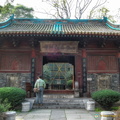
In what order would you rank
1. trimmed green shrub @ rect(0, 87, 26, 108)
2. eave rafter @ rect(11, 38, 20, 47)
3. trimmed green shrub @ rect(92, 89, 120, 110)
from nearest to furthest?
trimmed green shrub @ rect(0, 87, 26, 108) < trimmed green shrub @ rect(92, 89, 120, 110) < eave rafter @ rect(11, 38, 20, 47)

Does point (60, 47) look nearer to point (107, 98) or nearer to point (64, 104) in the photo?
point (64, 104)

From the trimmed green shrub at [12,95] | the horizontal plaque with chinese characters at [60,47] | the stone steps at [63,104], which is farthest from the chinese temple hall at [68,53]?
the trimmed green shrub at [12,95]

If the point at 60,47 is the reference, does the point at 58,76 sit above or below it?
below

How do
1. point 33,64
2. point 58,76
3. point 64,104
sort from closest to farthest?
point 64,104 < point 33,64 < point 58,76

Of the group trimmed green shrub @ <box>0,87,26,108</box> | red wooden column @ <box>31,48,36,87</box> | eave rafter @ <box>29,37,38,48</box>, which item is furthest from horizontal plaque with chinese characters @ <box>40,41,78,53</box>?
trimmed green shrub @ <box>0,87,26,108</box>

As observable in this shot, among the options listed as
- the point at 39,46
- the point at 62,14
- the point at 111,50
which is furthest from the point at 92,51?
the point at 62,14

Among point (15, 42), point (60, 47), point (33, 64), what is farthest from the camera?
point (60, 47)

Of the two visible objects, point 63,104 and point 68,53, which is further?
point 68,53

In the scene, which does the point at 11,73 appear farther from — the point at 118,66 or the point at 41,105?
the point at 118,66

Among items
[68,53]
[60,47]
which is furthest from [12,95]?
[68,53]

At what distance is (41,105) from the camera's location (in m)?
7.62

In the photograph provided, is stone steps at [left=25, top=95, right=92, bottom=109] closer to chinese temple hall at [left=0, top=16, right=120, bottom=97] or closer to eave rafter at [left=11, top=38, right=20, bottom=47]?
chinese temple hall at [left=0, top=16, right=120, bottom=97]

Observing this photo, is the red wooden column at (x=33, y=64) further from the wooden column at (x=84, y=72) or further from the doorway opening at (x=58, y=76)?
the doorway opening at (x=58, y=76)

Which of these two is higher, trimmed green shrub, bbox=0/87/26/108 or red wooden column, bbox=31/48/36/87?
red wooden column, bbox=31/48/36/87
